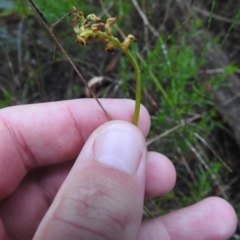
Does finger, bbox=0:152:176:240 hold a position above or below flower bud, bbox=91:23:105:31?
below

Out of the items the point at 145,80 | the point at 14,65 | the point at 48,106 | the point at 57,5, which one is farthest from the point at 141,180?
the point at 14,65

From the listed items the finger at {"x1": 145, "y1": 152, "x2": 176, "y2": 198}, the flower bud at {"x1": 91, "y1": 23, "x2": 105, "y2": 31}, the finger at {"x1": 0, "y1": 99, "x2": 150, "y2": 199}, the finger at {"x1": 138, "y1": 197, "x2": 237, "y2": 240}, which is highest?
the flower bud at {"x1": 91, "y1": 23, "x2": 105, "y2": 31}

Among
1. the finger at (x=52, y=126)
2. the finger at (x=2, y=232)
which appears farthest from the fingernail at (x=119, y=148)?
the finger at (x=2, y=232)

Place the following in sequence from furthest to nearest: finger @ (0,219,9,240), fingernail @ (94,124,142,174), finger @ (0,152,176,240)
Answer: finger @ (0,152,176,240)
finger @ (0,219,9,240)
fingernail @ (94,124,142,174)

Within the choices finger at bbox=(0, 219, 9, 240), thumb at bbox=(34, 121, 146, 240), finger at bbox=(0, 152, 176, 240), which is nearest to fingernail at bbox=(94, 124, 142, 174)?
thumb at bbox=(34, 121, 146, 240)

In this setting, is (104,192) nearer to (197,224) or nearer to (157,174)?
(157,174)

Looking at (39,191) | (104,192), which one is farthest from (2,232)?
(104,192)

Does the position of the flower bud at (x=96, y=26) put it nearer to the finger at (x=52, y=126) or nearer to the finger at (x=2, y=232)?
the finger at (x=52, y=126)

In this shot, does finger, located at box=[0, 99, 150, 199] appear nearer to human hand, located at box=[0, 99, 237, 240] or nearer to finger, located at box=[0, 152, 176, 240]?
human hand, located at box=[0, 99, 237, 240]

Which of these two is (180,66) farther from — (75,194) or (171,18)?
(75,194)
